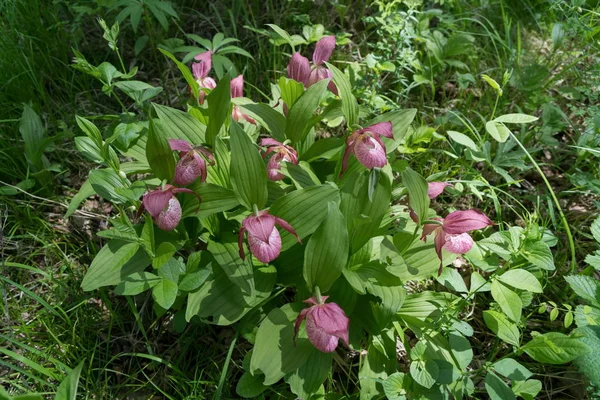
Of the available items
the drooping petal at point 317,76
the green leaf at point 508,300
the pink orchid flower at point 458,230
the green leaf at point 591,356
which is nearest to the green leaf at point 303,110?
the drooping petal at point 317,76

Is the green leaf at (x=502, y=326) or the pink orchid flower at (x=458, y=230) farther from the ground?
the pink orchid flower at (x=458, y=230)

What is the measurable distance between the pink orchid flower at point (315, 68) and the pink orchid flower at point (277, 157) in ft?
1.21

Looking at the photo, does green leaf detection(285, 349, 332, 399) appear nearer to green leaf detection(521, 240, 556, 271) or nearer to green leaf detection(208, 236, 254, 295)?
green leaf detection(208, 236, 254, 295)

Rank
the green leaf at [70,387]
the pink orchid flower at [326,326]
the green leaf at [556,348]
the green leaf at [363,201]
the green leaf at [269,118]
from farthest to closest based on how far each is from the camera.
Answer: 1. the green leaf at [269,118]
2. the green leaf at [363,201]
3. the green leaf at [556,348]
4. the pink orchid flower at [326,326]
5. the green leaf at [70,387]

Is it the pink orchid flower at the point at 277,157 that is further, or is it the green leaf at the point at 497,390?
the pink orchid flower at the point at 277,157

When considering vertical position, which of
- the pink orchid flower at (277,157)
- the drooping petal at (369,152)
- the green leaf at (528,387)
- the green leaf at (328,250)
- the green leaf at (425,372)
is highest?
the drooping petal at (369,152)

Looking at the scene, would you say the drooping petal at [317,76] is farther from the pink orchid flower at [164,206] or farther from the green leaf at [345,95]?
the pink orchid flower at [164,206]

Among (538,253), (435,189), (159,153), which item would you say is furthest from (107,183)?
(538,253)

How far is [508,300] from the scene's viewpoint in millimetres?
1815

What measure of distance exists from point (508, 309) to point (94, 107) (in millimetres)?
2466

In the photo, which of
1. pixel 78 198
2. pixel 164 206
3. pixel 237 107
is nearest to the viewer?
pixel 164 206

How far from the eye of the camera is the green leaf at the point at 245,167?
1.71m

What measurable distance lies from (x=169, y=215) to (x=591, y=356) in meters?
1.48

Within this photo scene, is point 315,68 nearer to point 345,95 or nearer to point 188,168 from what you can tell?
point 345,95
